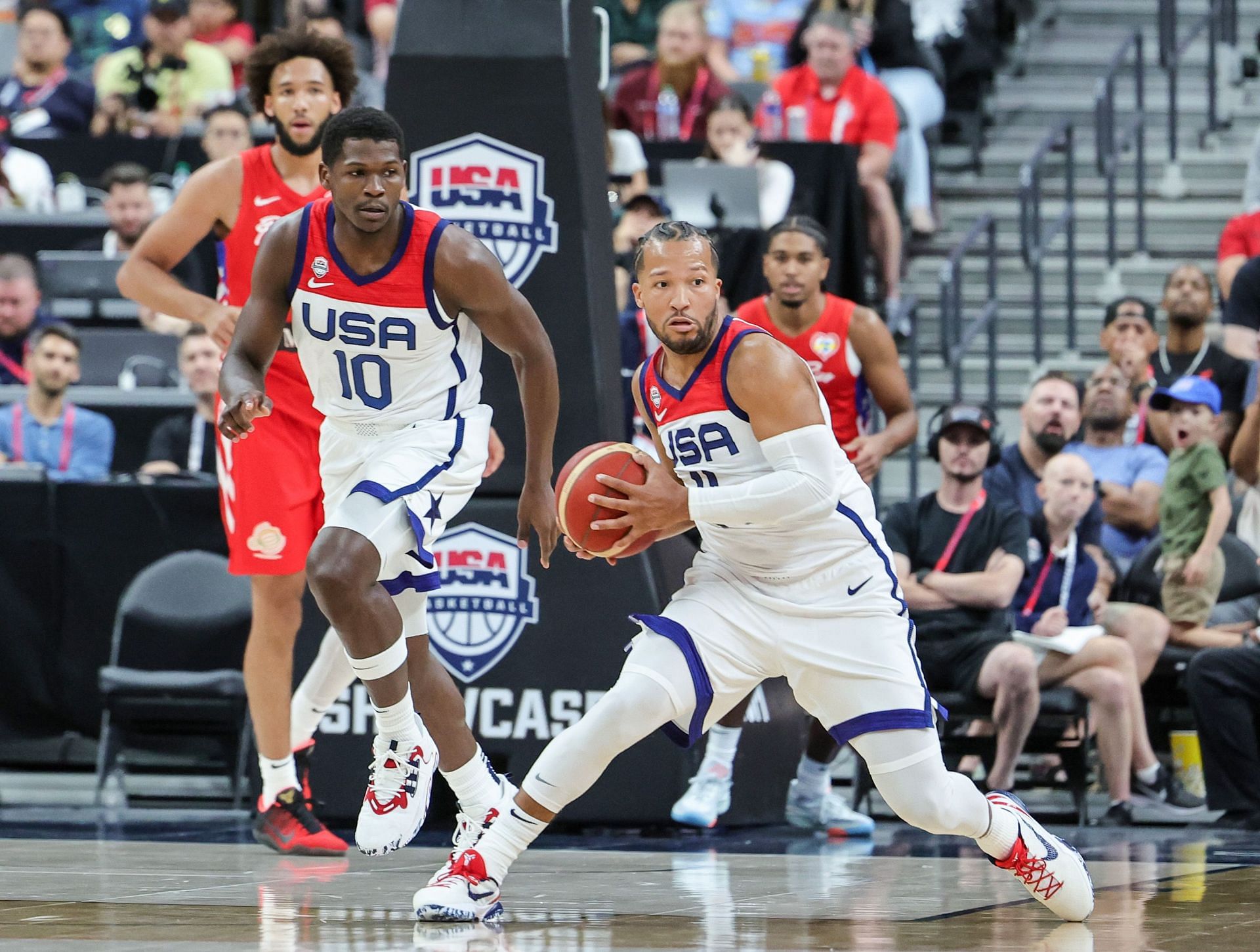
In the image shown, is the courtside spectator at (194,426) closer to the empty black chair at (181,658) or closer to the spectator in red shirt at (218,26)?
the empty black chair at (181,658)

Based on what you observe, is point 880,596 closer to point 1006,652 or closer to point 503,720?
point 503,720

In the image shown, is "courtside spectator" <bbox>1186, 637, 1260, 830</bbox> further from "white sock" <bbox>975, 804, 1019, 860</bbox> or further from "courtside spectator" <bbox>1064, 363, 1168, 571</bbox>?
"white sock" <bbox>975, 804, 1019, 860</bbox>

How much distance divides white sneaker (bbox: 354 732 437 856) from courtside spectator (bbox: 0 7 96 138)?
8.89 m

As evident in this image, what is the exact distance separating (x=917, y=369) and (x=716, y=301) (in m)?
6.62

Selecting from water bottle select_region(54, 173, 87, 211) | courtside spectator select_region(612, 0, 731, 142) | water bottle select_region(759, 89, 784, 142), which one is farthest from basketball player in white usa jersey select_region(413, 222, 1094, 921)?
water bottle select_region(54, 173, 87, 211)

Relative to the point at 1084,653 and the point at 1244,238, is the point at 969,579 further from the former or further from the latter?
the point at 1244,238

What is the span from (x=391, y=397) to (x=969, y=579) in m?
3.44

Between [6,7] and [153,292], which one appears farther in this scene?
[6,7]

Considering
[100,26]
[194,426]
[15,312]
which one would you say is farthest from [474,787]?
[100,26]

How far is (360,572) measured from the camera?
5172 millimetres

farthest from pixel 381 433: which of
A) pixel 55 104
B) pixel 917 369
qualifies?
pixel 55 104

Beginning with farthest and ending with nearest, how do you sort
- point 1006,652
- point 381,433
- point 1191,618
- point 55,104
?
point 55,104 < point 1191,618 < point 1006,652 < point 381,433

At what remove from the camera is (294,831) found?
248 inches

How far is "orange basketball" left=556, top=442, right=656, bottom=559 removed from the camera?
497 cm
